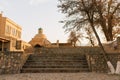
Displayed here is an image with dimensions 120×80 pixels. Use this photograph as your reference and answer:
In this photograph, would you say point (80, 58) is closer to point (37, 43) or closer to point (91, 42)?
point (91, 42)

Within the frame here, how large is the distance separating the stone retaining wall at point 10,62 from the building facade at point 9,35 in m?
15.2

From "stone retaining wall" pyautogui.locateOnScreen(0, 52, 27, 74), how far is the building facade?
15.2 meters

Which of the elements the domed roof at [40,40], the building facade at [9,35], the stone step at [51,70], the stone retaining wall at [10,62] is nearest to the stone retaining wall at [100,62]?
the stone step at [51,70]

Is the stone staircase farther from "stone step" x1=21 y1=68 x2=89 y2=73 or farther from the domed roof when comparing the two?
the domed roof

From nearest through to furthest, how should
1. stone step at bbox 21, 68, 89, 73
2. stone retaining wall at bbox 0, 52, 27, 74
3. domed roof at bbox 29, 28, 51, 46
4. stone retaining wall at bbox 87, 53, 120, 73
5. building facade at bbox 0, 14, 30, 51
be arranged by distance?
stone retaining wall at bbox 0, 52, 27, 74, stone step at bbox 21, 68, 89, 73, stone retaining wall at bbox 87, 53, 120, 73, building facade at bbox 0, 14, 30, 51, domed roof at bbox 29, 28, 51, 46

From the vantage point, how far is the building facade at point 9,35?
1214 inches

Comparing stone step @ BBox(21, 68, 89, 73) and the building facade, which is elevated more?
the building facade

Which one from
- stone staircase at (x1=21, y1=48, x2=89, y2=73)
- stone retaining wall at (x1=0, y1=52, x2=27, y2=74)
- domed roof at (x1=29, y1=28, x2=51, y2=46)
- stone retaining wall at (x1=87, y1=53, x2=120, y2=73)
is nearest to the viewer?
stone retaining wall at (x1=0, y1=52, x2=27, y2=74)

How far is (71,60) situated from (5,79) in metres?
7.07

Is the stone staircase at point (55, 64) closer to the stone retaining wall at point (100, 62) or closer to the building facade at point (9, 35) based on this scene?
the stone retaining wall at point (100, 62)

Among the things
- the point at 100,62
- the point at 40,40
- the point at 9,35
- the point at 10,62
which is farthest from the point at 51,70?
the point at 9,35

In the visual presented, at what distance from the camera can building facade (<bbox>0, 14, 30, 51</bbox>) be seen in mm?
30842

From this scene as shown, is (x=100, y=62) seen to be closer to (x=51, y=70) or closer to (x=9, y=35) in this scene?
(x=51, y=70)

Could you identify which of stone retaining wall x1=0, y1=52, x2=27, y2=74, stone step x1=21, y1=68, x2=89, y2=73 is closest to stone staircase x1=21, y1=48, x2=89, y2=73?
stone step x1=21, y1=68, x2=89, y2=73
